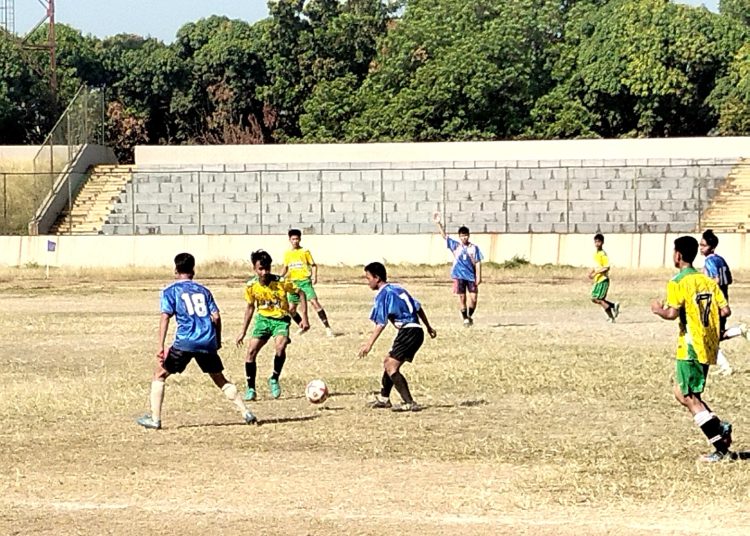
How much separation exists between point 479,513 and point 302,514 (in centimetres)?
122

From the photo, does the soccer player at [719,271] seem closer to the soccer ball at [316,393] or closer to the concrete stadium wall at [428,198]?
the soccer ball at [316,393]

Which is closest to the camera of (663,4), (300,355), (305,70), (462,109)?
(300,355)

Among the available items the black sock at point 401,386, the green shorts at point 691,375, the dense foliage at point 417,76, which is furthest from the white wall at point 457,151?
the green shorts at point 691,375

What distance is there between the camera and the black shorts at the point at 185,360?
12.6m

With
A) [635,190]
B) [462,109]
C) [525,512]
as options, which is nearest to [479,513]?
[525,512]

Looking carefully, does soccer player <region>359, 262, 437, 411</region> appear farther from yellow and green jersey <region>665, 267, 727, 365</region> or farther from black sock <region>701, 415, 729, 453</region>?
black sock <region>701, 415, 729, 453</region>

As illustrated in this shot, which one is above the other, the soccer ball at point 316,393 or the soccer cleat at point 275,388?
the soccer ball at point 316,393

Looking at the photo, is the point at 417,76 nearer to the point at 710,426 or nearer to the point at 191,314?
the point at 191,314

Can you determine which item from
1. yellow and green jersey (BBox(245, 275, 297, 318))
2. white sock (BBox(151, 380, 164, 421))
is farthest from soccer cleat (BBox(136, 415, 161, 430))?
yellow and green jersey (BBox(245, 275, 297, 318))

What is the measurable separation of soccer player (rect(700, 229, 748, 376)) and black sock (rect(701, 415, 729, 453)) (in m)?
3.59

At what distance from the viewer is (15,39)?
2494 inches

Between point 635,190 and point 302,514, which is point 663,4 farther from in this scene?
point 302,514

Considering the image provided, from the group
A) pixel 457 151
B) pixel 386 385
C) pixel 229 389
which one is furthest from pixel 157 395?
pixel 457 151

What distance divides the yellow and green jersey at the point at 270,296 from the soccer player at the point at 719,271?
4.68 metres
